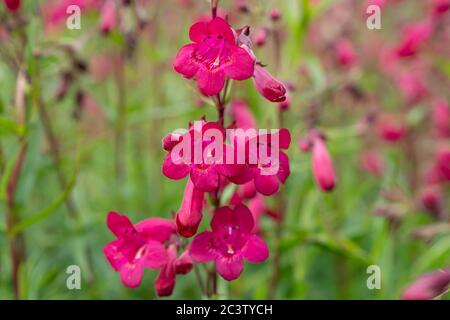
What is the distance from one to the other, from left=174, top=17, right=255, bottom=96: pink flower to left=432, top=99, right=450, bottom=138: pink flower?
6.85 feet

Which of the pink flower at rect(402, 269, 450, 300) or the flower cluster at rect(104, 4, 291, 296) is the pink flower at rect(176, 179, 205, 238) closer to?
the flower cluster at rect(104, 4, 291, 296)

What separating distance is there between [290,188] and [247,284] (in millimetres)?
616

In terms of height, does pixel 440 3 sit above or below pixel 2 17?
above

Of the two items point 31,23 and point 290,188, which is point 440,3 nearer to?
point 290,188

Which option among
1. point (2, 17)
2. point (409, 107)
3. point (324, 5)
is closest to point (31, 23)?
point (2, 17)

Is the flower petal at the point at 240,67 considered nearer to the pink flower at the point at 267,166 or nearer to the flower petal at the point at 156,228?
the pink flower at the point at 267,166

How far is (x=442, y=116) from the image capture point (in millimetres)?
3299

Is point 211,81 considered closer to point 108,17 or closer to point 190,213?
point 190,213

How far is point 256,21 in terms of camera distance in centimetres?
256

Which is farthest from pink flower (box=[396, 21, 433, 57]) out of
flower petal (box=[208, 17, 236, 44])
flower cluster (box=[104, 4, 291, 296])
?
flower petal (box=[208, 17, 236, 44])

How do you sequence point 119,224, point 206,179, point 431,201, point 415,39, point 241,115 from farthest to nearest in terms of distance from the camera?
point 415,39
point 431,201
point 241,115
point 119,224
point 206,179

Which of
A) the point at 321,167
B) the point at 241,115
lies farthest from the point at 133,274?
the point at 241,115

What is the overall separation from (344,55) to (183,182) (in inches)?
41.4

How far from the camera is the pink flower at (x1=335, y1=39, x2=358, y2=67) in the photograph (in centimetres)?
339
